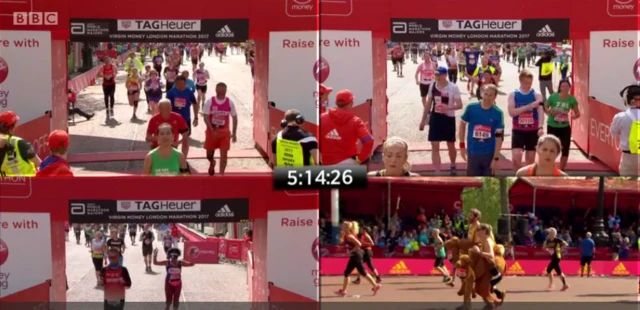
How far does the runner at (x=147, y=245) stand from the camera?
8398 mm

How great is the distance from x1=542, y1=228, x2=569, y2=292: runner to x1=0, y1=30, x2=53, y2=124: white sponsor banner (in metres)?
5.32

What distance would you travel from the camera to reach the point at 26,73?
36.8 ft

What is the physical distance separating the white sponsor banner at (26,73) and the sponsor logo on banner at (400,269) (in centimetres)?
467

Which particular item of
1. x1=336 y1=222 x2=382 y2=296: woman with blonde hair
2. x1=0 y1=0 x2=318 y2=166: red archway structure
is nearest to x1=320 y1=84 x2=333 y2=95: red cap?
x1=0 y1=0 x2=318 y2=166: red archway structure

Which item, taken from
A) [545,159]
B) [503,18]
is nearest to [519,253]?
[545,159]

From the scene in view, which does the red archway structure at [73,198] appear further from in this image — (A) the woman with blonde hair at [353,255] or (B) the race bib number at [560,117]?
(B) the race bib number at [560,117]

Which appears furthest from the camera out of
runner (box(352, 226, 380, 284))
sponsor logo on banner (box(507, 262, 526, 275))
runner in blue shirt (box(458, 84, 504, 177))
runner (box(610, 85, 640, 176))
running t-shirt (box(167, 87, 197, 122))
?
running t-shirt (box(167, 87, 197, 122))

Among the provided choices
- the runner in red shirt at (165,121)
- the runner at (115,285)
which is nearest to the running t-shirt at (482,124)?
the runner in red shirt at (165,121)

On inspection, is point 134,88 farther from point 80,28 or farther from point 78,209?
point 78,209

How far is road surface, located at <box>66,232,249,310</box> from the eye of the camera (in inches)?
329

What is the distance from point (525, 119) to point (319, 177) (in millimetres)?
3637

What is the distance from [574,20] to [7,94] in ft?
17.2

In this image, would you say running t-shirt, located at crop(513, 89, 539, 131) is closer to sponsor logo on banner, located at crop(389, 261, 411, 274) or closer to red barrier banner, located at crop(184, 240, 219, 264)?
sponsor logo on banner, located at crop(389, 261, 411, 274)

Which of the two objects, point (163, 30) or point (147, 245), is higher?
point (163, 30)
